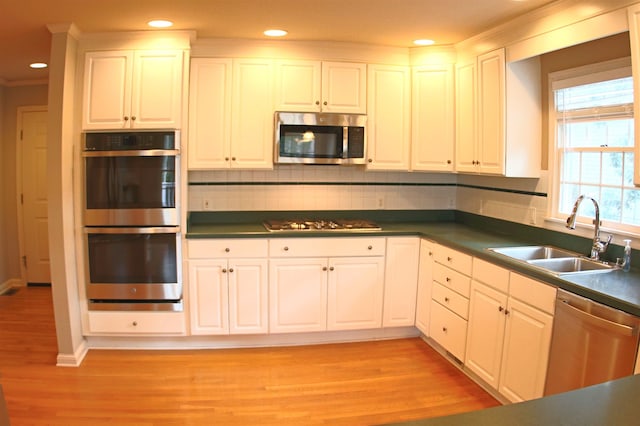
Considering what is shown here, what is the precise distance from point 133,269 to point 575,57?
3381mm

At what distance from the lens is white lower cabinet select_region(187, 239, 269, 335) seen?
11.7ft

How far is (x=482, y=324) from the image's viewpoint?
3.00 meters

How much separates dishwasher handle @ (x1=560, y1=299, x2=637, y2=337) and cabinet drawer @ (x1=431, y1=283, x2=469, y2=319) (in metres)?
0.93

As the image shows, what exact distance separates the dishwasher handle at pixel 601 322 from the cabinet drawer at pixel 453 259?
862 millimetres

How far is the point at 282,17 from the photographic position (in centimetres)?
306

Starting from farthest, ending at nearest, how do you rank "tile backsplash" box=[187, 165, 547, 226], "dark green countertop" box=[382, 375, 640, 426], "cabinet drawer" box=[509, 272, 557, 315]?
1. "tile backsplash" box=[187, 165, 547, 226]
2. "cabinet drawer" box=[509, 272, 557, 315]
3. "dark green countertop" box=[382, 375, 640, 426]

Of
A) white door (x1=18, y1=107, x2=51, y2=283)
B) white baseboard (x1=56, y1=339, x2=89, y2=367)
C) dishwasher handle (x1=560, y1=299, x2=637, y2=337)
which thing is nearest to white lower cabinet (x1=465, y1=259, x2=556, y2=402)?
dishwasher handle (x1=560, y1=299, x2=637, y2=337)

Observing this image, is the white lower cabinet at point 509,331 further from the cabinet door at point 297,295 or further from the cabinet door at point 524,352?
the cabinet door at point 297,295

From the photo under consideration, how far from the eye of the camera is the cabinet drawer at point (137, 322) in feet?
11.7

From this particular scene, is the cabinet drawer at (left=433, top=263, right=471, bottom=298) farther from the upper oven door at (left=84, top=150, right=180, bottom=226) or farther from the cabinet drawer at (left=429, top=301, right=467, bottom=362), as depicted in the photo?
the upper oven door at (left=84, top=150, right=180, bottom=226)

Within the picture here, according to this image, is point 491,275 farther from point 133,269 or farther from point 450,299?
point 133,269

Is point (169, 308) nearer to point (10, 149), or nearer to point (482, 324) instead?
point (482, 324)

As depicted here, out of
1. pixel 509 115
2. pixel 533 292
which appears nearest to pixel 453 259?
pixel 533 292

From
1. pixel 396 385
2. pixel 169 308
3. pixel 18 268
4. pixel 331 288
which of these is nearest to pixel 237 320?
pixel 169 308
